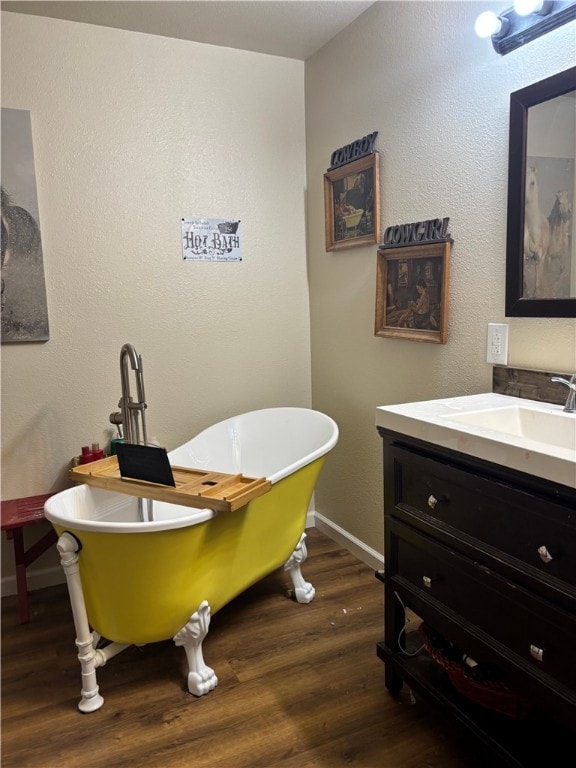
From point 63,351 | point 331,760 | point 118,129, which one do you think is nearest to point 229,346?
point 63,351

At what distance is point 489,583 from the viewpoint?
1.33 m

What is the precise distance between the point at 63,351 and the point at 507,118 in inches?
77.6

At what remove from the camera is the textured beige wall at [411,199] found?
70.6 inches

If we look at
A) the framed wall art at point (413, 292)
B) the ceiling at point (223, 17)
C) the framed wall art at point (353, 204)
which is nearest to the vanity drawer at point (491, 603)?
the framed wall art at point (413, 292)

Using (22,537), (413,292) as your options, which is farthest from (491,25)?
(22,537)

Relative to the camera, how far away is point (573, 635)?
114 cm

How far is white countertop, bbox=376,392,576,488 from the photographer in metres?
1.15

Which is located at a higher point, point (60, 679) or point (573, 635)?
point (573, 635)

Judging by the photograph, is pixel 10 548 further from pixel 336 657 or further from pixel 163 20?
pixel 163 20

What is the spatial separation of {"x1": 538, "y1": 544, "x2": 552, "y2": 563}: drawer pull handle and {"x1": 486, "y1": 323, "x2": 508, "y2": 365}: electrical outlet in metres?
0.78

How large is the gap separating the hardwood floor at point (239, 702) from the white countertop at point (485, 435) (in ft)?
2.96

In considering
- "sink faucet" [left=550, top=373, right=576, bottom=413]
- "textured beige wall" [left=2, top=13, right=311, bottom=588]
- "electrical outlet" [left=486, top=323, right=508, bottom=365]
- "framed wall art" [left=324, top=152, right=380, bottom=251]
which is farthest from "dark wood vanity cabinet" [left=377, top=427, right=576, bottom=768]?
"textured beige wall" [left=2, top=13, right=311, bottom=588]

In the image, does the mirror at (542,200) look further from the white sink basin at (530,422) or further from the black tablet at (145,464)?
the black tablet at (145,464)

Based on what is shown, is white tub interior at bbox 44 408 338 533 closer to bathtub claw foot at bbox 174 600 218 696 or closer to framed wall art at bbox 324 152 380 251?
bathtub claw foot at bbox 174 600 218 696
